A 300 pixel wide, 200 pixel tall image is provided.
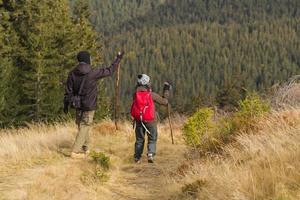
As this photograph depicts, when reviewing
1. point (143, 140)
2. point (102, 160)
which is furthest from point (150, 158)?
point (102, 160)

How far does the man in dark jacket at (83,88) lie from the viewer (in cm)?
931

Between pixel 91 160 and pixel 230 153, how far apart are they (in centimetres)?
288

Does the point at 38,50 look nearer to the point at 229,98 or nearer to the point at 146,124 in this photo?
the point at 146,124

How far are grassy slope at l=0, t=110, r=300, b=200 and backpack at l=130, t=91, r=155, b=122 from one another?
83cm

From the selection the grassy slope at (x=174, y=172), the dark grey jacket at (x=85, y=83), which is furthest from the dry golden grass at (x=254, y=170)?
the dark grey jacket at (x=85, y=83)

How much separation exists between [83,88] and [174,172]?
2.66 meters

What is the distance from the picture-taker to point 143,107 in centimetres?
941

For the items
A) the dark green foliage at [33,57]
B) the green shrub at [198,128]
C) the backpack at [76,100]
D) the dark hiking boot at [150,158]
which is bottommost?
the dark green foliage at [33,57]

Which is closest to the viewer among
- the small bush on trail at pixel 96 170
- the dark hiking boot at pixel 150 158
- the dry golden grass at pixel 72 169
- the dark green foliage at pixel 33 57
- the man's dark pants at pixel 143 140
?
the dry golden grass at pixel 72 169

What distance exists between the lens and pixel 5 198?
6488mm

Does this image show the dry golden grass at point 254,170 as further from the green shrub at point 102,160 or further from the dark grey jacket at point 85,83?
the dark grey jacket at point 85,83

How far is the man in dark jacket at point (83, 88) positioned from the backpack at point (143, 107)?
726 millimetres

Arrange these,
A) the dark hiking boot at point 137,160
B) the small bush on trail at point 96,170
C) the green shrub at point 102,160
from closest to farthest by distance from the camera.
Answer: the small bush on trail at point 96,170 → the green shrub at point 102,160 → the dark hiking boot at point 137,160

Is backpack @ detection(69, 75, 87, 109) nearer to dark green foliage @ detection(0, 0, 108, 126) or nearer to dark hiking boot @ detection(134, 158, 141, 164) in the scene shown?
dark hiking boot @ detection(134, 158, 141, 164)
